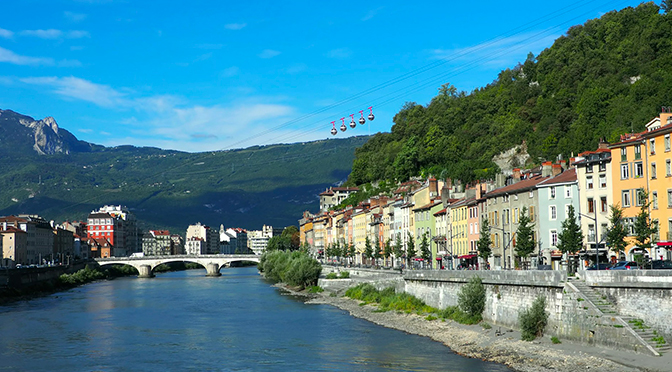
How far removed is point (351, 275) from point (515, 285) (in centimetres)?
4935

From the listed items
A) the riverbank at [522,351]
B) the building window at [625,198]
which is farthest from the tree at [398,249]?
the building window at [625,198]

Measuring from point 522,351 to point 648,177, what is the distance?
18.6m

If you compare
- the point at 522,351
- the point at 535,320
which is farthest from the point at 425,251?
the point at 522,351

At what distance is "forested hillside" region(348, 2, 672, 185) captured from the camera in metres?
98.5

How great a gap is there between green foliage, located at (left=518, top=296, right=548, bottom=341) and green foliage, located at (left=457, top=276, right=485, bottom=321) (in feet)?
25.8

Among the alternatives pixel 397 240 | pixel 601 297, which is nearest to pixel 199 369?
pixel 601 297

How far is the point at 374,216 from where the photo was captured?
119625mm

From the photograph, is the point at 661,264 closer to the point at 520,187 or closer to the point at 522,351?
the point at 522,351

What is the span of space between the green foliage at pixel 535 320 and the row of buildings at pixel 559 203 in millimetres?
7587

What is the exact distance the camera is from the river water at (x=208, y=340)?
40.9 m

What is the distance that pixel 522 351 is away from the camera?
3744 cm

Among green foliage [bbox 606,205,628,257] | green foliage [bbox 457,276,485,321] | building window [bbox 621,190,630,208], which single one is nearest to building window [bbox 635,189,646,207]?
building window [bbox 621,190,630,208]

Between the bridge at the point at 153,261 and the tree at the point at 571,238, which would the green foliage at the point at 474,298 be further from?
the bridge at the point at 153,261

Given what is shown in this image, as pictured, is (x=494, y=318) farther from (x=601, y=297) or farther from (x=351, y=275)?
(x=351, y=275)
